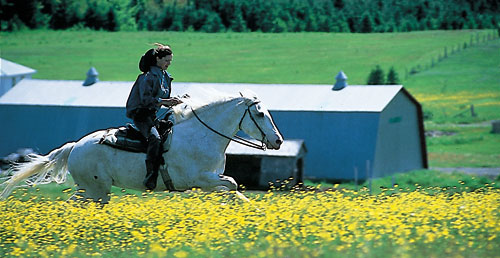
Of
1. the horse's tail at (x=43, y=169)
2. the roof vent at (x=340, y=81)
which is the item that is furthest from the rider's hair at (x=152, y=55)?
the roof vent at (x=340, y=81)

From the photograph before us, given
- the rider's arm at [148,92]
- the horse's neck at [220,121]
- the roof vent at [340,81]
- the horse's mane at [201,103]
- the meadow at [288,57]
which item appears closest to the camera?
the rider's arm at [148,92]

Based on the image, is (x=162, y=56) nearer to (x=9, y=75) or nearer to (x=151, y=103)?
(x=151, y=103)

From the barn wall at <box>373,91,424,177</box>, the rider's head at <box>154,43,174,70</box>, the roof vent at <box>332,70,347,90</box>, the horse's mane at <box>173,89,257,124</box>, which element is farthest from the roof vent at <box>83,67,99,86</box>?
the rider's head at <box>154,43,174,70</box>

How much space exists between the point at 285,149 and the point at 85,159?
59.2ft

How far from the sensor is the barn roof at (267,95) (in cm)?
3412

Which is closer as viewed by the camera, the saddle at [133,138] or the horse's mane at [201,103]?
the saddle at [133,138]

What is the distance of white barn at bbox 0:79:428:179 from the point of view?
3341 cm

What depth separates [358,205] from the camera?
1149 cm

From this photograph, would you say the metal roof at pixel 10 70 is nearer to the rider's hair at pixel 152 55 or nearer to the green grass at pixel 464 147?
the green grass at pixel 464 147

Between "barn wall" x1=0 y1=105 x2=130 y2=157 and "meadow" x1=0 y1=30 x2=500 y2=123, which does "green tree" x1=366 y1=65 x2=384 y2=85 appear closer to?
"meadow" x1=0 y1=30 x2=500 y2=123

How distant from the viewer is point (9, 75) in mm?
44625

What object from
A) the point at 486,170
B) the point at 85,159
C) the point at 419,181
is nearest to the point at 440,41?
the point at 486,170

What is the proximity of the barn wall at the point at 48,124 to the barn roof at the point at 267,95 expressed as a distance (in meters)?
0.33

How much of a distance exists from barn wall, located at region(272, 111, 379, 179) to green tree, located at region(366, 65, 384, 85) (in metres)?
26.1
